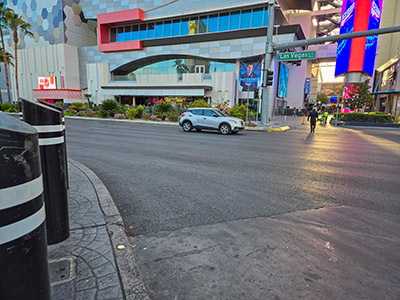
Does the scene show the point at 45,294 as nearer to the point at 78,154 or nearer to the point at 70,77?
the point at 78,154

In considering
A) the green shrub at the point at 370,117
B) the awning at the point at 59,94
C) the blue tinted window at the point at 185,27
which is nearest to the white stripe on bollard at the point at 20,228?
the green shrub at the point at 370,117

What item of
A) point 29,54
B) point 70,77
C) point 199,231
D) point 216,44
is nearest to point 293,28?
point 216,44

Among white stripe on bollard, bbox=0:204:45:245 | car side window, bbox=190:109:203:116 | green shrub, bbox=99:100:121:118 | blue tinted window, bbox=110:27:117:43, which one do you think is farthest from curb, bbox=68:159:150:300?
blue tinted window, bbox=110:27:117:43

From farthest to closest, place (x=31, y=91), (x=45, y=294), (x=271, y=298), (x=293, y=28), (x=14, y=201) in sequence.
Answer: (x=31, y=91)
(x=293, y=28)
(x=271, y=298)
(x=45, y=294)
(x=14, y=201)

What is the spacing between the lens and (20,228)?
1.32 metres

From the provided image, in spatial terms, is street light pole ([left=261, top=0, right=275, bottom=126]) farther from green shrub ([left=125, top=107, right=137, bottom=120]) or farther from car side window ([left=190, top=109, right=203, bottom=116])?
green shrub ([left=125, top=107, right=137, bottom=120])

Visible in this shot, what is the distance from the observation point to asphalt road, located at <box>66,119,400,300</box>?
242 centimetres

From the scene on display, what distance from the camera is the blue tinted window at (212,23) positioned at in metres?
36.3

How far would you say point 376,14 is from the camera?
36406mm

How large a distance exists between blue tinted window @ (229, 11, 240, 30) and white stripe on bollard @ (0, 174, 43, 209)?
125 feet

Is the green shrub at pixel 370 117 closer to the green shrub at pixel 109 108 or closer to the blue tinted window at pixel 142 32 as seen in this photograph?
the green shrub at pixel 109 108

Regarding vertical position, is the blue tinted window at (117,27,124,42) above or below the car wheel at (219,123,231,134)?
above

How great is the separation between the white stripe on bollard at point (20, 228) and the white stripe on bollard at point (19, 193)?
103 mm

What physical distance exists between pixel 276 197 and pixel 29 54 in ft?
196
